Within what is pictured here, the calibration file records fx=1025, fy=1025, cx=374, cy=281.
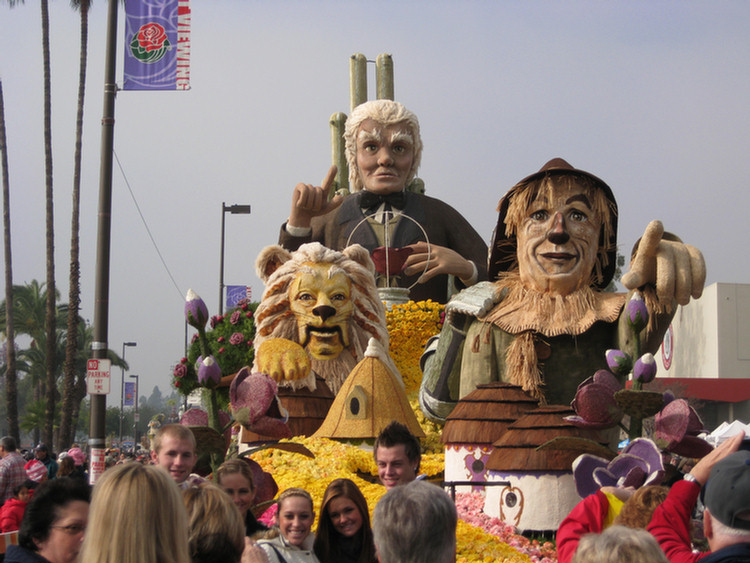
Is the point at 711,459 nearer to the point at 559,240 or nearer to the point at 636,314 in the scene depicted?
the point at 636,314

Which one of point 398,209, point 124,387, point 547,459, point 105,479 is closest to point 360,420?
point 547,459

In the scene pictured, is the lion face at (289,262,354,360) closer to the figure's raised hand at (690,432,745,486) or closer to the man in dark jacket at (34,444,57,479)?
the man in dark jacket at (34,444,57,479)

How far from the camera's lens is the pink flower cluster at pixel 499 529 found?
676 centimetres

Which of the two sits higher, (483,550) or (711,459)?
(711,459)

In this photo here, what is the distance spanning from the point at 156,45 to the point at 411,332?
12.9ft

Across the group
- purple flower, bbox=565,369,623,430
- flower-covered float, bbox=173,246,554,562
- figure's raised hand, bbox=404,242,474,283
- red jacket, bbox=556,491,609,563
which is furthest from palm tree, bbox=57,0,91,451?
red jacket, bbox=556,491,609,563

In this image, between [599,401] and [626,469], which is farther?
[599,401]

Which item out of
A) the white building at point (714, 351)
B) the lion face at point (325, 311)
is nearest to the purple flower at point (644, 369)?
the lion face at point (325, 311)

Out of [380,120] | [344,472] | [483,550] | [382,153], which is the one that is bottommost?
[483,550]

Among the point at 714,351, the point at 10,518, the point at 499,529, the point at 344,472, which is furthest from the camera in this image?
the point at 714,351

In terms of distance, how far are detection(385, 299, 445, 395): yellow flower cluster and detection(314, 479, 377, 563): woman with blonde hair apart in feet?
21.6

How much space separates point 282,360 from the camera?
9.44 meters

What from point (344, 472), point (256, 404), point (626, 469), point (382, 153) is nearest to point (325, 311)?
point (344, 472)

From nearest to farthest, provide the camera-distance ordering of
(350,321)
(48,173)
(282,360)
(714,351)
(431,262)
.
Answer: (282,360)
(350,321)
(431,262)
(48,173)
(714,351)
